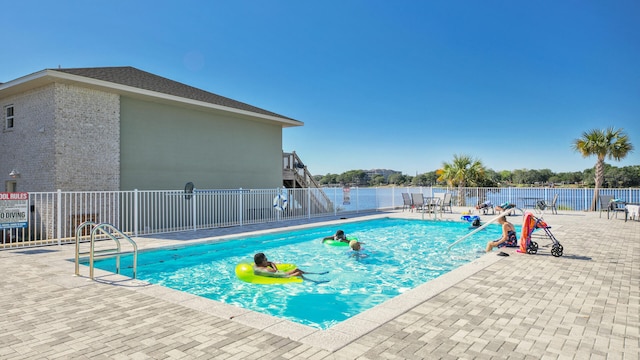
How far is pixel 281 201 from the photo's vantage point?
48.3 feet

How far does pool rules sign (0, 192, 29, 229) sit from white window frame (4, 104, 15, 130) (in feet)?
21.7

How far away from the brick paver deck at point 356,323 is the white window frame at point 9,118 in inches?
409

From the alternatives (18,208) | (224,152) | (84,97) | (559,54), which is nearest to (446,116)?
(559,54)

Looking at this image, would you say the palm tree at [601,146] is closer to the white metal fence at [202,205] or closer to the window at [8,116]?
the white metal fence at [202,205]

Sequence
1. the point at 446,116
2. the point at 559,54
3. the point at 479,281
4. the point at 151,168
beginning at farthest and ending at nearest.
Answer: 1. the point at 446,116
2. the point at 559,54
3. the point at 151,168
4. the point at 479,281

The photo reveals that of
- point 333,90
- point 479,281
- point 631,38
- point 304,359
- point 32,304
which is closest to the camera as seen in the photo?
point 304,359

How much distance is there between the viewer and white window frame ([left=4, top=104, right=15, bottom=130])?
1330 cm

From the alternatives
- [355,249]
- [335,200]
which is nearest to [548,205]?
[335,200]

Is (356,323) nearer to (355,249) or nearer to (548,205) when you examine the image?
(355,249)

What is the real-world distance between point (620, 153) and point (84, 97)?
86.7 ft

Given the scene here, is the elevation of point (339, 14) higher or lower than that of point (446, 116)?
higher

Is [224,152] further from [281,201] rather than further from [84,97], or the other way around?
[84,97]

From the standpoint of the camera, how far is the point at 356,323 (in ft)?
12.2

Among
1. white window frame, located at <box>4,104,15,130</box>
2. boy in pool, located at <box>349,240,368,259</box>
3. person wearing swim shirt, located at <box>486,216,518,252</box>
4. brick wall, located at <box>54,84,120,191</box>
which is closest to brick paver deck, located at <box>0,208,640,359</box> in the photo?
person wearing swim shirt, located at <box>486,216,518,252</box>
